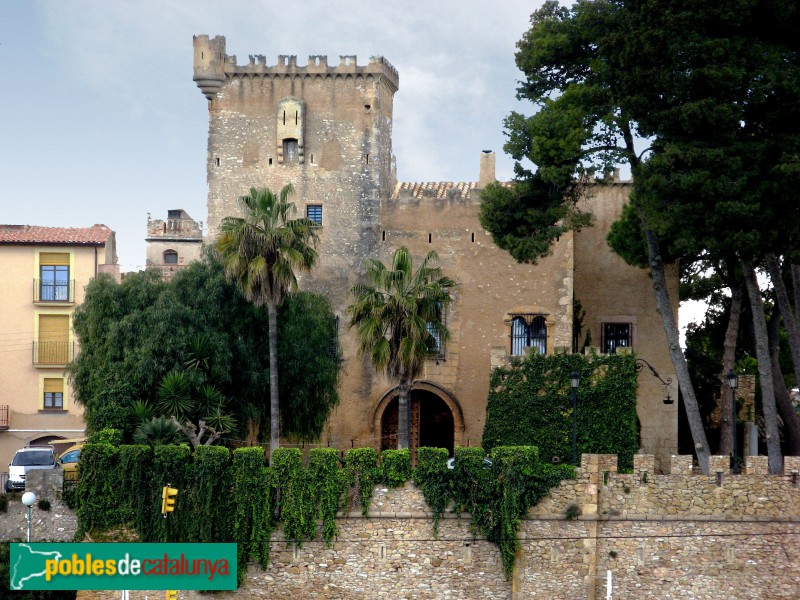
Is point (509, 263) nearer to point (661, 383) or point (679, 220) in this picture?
point (661, 383)

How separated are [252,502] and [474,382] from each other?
468 inches

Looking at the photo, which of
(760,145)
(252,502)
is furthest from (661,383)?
(252,502)

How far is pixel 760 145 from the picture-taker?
105 feet

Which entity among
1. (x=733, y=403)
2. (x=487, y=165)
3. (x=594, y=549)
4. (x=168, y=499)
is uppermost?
(x=487, y=165)

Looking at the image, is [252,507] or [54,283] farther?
[54,283]

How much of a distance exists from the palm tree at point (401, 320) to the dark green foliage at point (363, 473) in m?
1.96

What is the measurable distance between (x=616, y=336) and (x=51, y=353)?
20.7 metres

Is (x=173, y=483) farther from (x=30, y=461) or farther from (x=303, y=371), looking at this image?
(x=303, y=371)

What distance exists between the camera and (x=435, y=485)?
3341cm

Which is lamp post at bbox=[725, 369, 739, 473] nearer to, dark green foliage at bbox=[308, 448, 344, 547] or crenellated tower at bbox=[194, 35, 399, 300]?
dark green foliage at bbox=[308, 448, 344, 547]

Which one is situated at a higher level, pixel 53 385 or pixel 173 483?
pixel 53 385

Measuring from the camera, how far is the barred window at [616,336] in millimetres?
44250

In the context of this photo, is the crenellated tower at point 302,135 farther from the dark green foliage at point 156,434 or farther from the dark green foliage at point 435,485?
the dark green foliage at point 435,485

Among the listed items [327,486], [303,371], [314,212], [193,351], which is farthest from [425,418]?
[327,486]
